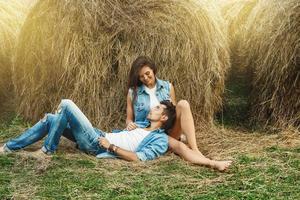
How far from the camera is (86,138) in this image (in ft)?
16.8

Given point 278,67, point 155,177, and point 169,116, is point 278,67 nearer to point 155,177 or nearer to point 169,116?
point 169,116

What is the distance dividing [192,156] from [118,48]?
172 centimetres

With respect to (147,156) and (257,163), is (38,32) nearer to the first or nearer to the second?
(147,156)

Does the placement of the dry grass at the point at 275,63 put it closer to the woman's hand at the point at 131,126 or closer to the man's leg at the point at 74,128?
the woman's hand at the point at 131,126

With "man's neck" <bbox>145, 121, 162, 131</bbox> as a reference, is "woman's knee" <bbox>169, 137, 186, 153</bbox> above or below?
below

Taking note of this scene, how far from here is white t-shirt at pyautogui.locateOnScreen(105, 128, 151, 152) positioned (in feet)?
16.8

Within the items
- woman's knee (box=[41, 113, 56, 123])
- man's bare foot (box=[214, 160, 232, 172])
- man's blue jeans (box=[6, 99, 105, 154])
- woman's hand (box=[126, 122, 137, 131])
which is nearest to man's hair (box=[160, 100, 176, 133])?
woman's hand (box=[126, 122, 137, 131])

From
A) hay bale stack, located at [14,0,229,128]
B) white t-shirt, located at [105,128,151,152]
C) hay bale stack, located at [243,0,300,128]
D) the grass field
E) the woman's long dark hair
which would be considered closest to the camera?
the grass field

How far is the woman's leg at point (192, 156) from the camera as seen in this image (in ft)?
15.2

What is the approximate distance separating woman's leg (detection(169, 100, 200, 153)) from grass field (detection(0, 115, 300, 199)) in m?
0.21

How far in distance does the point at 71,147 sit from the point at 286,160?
1961 millimetres

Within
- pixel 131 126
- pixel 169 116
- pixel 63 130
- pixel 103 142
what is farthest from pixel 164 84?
pixel 63 130

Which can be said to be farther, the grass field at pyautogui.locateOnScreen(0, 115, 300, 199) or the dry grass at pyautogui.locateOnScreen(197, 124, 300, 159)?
the dry grass at pyautogui.locateOnScreen(197, 124, 300, 159)

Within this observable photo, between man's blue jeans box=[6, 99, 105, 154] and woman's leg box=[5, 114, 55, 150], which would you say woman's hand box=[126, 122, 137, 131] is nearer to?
man's blue jeans box=[6, 99, 105, 154]
